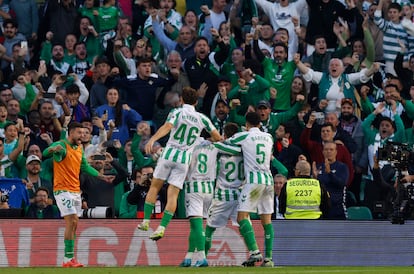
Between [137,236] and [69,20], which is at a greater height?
[69,20]

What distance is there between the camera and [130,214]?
22.2 m

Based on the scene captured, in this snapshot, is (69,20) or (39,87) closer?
(39,87)

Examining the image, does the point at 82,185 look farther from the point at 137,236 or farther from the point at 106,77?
the point at 106,77

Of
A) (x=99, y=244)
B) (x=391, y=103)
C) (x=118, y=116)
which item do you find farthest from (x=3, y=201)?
(x=391, y=103)

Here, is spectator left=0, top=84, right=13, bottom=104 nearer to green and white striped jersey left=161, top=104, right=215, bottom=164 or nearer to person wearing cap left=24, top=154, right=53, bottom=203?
person wearing cap left=24, top=154, right=53, bottom=203

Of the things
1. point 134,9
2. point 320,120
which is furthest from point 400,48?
point 134,9

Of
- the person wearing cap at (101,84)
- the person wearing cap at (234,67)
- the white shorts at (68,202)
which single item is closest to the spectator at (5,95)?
the person wearing cap at (101,84)

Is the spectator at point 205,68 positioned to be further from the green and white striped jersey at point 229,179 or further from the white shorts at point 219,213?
Answer: the white shorts at point 219,213

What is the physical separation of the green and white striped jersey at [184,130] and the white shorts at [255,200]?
101cm

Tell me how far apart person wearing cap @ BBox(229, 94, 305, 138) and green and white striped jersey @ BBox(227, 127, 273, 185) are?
4.88m

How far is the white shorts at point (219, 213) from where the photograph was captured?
20.4m

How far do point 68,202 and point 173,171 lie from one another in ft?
5.36

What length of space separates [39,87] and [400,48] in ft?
23.0

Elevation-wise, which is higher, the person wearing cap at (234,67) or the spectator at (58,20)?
the spectator at (58,20)
